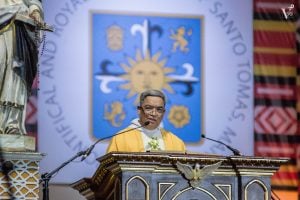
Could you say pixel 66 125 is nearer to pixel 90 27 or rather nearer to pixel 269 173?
pixel 90 27

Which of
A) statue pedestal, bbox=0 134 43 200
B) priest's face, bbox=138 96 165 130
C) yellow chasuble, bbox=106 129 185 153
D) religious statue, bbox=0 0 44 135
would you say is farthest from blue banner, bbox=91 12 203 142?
statue pedestal, bbox=0 134 43 200

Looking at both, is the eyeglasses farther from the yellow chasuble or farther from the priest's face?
the yellow chasuble

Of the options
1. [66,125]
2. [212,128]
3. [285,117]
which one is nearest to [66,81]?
[66,125]

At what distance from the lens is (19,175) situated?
8.74m

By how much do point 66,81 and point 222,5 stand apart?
2161 mm

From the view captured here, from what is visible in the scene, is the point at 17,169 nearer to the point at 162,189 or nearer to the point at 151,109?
the point at 162,189

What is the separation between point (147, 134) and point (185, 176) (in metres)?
1.87

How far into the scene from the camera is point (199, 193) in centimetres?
874

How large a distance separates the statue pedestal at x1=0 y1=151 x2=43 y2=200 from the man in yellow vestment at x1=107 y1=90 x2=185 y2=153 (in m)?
1.55

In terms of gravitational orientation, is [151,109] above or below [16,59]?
below

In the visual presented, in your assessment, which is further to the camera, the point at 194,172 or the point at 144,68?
the point at 144,68

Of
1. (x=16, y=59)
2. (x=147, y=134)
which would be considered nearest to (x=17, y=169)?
(x=16, y=59)

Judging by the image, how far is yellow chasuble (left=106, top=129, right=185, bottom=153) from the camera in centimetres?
1019

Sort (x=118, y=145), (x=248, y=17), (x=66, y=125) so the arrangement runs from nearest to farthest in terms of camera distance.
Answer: (x=118, y=145), (x=66, y=125), (x=248, y=17)
